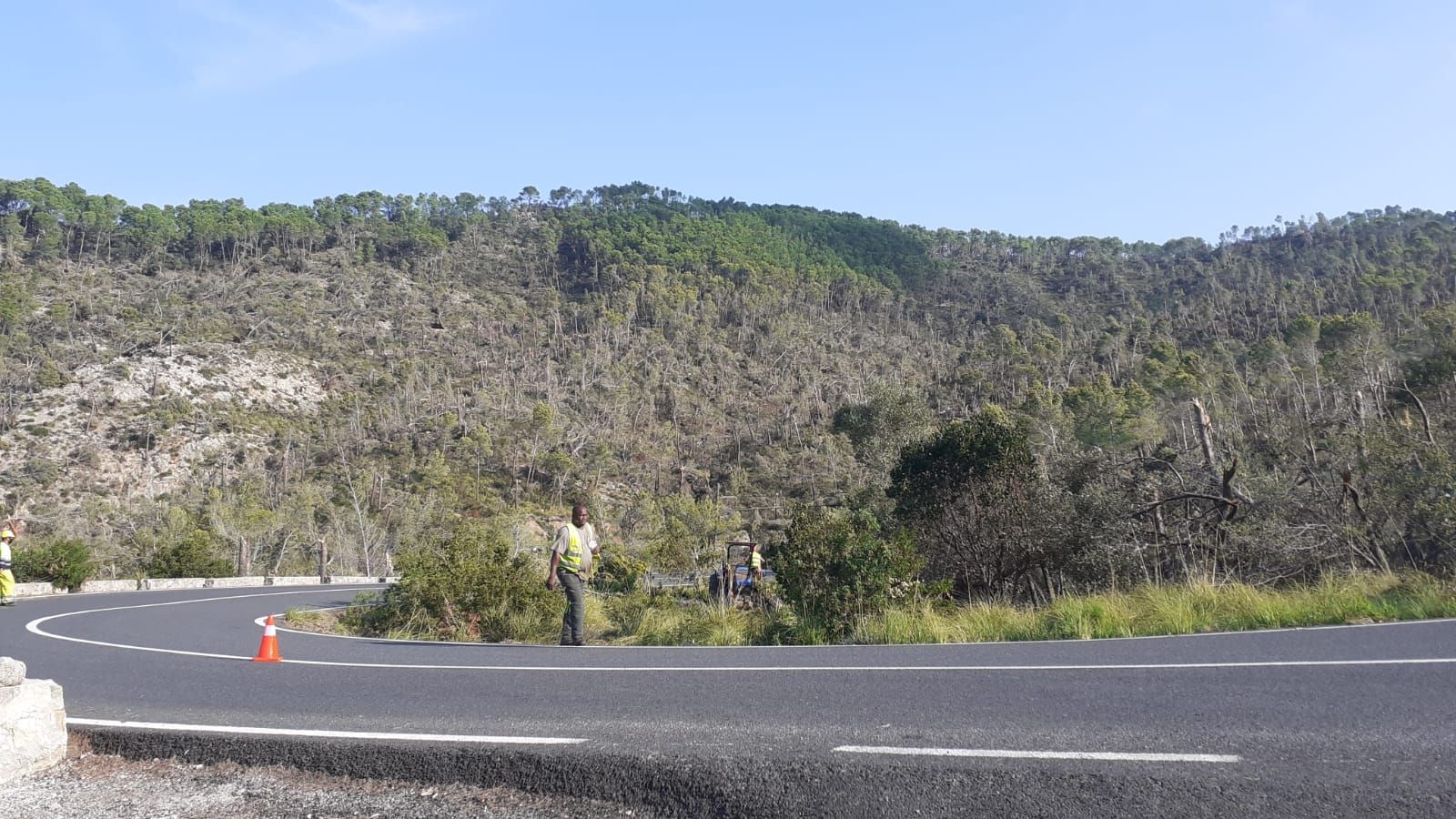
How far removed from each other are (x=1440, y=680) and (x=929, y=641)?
454 centimetres

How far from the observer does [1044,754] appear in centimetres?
426

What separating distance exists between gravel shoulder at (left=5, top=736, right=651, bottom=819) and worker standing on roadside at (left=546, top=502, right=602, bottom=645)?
5076 millimetres

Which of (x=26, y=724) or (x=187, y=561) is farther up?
(x=26, y=724)

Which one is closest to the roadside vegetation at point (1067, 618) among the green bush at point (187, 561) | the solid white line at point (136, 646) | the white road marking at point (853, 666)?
the white road marking at point (853, 666)

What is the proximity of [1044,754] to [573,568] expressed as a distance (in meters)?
6.86

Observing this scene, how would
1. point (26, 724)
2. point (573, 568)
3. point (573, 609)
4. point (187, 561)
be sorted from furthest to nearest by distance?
point (187, 561), point (573, 609), point (573, 568), point (26, 724)

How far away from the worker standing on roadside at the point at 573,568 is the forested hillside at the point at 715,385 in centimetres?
782

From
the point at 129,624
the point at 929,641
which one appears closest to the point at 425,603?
the point at 129,624

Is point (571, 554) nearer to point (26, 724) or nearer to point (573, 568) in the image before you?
point (573, 568)

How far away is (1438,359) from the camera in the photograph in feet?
103

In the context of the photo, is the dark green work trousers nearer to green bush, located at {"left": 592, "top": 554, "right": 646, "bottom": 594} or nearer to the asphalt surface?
the asphalt surface

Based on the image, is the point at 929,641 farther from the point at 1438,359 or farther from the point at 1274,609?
the point at 1438,359

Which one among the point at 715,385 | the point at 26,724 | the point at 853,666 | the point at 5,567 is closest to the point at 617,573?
the point at 853,666

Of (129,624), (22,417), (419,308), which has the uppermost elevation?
(419,308)
